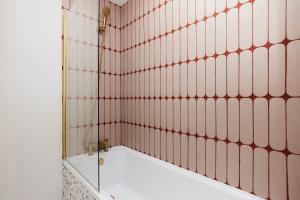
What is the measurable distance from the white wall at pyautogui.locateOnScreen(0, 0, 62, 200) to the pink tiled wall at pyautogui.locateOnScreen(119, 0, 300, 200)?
0.75m

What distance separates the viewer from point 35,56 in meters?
1.41

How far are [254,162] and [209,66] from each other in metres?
0.57

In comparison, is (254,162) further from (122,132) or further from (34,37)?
(34,37)

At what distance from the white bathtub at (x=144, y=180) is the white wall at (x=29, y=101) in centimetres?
24

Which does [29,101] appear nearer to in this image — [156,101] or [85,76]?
[85,76]

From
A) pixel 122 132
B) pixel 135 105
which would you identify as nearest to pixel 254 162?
pixel 135 105

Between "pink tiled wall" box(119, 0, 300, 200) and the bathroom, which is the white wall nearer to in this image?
the bathroom

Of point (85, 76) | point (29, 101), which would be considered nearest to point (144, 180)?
point (85, 76)

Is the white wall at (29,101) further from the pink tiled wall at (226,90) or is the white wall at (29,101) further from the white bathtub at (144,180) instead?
the pink tiled wall at (226,90)

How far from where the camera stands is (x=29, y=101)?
1377 millimetres

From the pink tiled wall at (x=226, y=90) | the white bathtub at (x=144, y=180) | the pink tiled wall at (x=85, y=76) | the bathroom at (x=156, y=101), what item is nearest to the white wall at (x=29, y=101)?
the bathroom at (x=156, y=101)

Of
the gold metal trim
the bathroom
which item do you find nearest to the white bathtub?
the bathroom

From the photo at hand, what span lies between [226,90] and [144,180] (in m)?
0.99

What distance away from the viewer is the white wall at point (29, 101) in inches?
52.4
